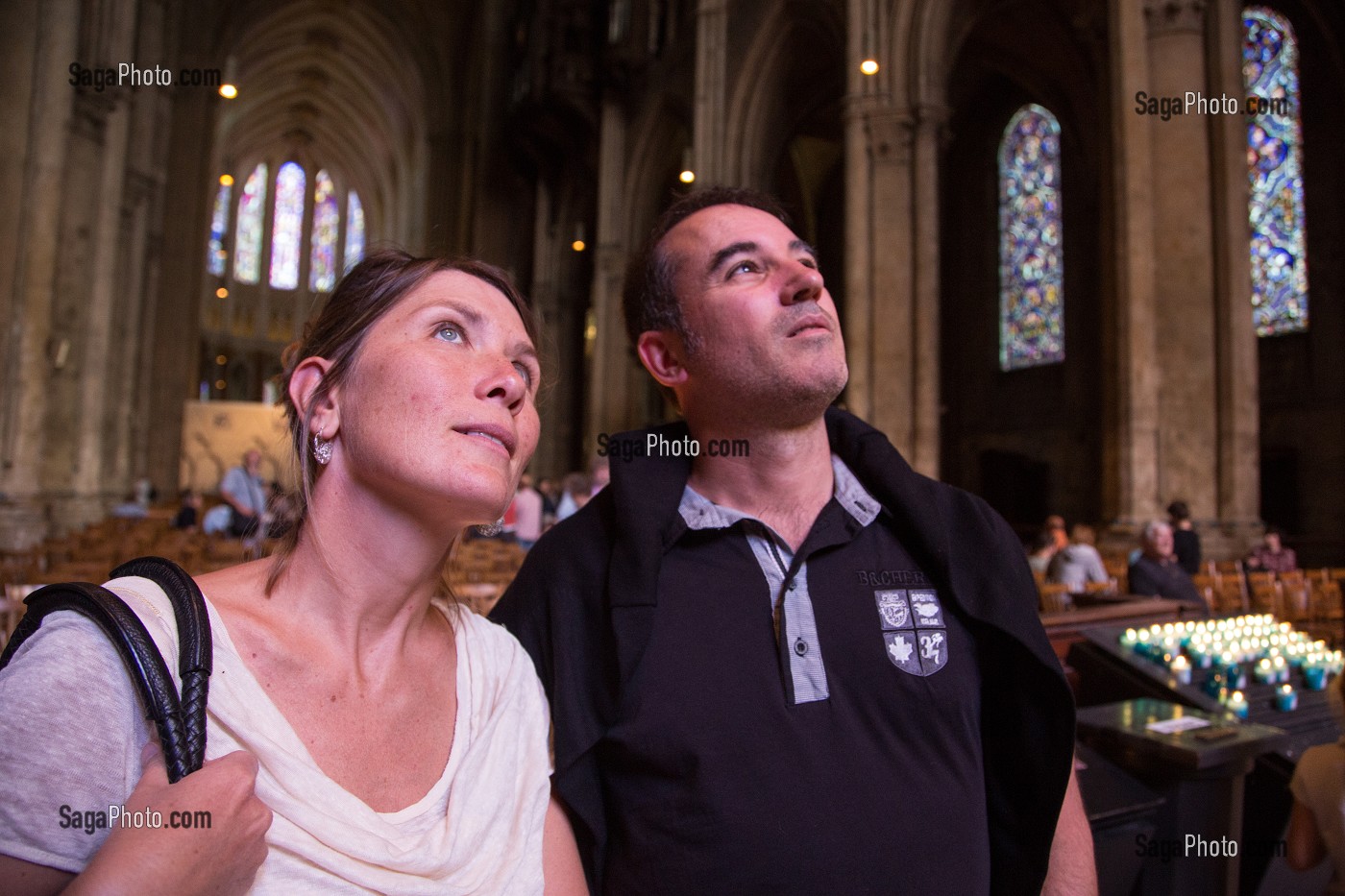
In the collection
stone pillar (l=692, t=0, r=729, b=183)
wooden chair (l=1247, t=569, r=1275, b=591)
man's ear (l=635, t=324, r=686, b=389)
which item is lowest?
wooden chair (l=1247, t=569, r=1275, b=591)

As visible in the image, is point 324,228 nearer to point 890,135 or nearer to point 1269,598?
point 890,135

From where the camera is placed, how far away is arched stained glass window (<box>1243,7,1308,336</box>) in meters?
13.3

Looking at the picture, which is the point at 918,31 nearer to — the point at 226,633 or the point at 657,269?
the point at 657,269

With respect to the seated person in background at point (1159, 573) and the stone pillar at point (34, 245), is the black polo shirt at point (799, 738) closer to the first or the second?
the seated person in background at point (1159, 573)

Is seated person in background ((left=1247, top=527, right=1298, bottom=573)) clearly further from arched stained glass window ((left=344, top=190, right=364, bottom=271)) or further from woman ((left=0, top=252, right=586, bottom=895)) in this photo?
arched stained glass window ((left=344, top=190, right=364, bottom=271))

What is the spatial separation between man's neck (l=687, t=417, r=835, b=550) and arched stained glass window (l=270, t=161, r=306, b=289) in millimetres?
42722

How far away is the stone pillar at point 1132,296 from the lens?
26.9 feet

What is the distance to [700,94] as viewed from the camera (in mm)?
14117

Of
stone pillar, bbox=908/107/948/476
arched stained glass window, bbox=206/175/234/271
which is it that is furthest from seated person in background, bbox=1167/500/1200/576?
arched stained glass window, bbox=206/175/234/271

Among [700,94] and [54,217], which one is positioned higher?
[700,94]

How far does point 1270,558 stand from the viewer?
776 centimetres

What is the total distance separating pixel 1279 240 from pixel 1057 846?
15.6m

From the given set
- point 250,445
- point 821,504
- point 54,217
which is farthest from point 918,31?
point 250,445

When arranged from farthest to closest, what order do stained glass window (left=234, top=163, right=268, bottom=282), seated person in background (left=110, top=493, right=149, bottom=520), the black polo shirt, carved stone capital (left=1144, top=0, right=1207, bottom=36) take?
stained glass window (left=234, top=163, right=268, bottom=282)
seated person in background (left=110, top=493, right=149, bottom=520)
carved stone capital (left=1144, top=0, right=1207, bottom=36)
the black polo shirt
